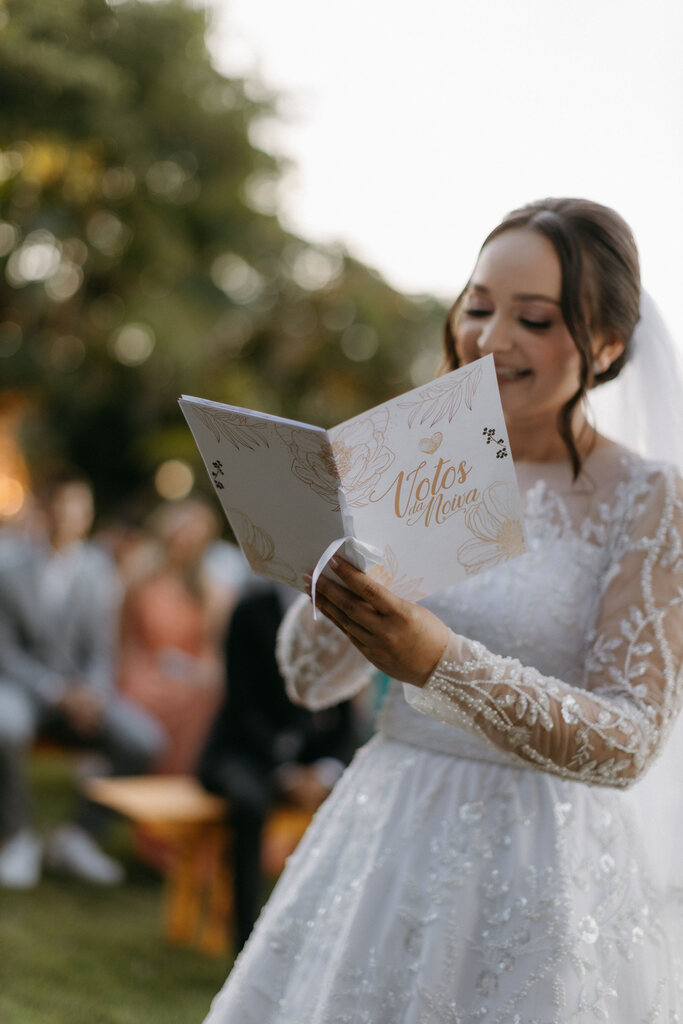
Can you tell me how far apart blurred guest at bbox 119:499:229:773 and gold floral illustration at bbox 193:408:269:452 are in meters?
5.03

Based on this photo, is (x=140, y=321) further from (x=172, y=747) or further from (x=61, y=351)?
(x=172, y=747)

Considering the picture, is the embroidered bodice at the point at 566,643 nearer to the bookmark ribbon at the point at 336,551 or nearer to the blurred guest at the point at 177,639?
the bookmark ribbon at the point at 336,551

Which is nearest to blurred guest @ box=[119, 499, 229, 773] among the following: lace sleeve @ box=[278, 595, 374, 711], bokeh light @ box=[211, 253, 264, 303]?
lace sleeve @ box=[278, 595, 374, 711]

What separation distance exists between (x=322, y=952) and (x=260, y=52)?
38.7ft

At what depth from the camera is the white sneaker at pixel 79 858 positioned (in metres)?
5.23

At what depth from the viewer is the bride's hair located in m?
1.66

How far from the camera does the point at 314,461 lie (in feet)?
4.06

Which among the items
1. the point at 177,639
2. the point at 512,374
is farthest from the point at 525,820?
the point at 177,639

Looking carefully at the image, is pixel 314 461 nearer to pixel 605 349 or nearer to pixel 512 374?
pixel 512 374

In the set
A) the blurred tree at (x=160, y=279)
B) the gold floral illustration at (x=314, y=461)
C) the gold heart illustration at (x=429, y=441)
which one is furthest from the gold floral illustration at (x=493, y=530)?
the blurred tree at (x=160, y=279)

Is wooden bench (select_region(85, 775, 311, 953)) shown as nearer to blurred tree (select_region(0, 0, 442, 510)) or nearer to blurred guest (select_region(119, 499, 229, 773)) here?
blurred guest (select_region(119, 499, 229, 773))

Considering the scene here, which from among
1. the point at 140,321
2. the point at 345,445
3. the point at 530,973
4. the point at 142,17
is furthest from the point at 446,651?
the point at 140,321

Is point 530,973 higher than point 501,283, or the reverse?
point 501,283

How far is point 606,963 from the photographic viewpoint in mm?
1498
